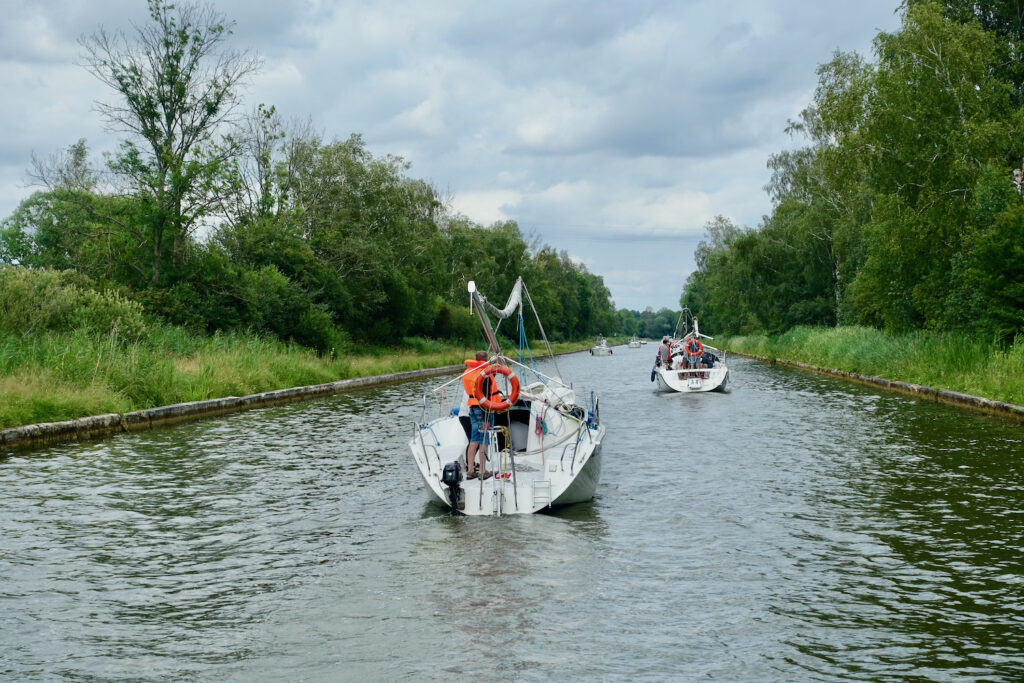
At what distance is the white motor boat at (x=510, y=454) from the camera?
11.3 metres

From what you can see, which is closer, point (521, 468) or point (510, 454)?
point (510, 454)

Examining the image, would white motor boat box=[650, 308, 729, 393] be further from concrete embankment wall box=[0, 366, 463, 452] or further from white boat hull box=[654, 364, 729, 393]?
concrete embankment wall box=[0, 366, 463, 452]

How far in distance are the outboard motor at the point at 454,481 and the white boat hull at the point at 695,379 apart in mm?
21970

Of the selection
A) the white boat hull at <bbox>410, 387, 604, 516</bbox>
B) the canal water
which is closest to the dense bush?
the canal water

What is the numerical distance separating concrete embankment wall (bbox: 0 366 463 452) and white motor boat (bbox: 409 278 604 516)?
811 centimetres

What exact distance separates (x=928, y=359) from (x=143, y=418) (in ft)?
75.7

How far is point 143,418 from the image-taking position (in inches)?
834

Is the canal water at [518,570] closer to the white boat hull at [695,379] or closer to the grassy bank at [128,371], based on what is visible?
the grassy bank at [128,371]

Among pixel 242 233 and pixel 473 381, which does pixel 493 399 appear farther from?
pixel 242 233

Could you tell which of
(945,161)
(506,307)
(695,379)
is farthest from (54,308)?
(945,161)

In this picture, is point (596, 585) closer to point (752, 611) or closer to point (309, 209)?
point (752, 611)

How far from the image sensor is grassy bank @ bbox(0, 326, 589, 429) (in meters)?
19.0

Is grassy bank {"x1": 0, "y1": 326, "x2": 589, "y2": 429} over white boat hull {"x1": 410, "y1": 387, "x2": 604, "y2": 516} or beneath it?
over

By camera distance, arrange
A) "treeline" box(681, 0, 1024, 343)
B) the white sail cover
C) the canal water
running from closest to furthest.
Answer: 1. the canal water
2. the white sail cover
3. "treeline" box(681, 0, 1024, 343)
